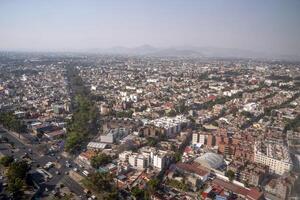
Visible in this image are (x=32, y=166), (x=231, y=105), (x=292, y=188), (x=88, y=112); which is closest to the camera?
(x=292, y=188)

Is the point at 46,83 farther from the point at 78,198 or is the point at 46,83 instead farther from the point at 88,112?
the point at 78,198

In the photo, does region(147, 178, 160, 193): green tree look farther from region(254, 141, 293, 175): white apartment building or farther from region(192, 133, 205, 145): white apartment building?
region(192, 133, 205, 145): white apartment building

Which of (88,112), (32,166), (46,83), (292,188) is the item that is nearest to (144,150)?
(32,166)

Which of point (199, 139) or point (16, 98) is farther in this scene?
point (16, 98)

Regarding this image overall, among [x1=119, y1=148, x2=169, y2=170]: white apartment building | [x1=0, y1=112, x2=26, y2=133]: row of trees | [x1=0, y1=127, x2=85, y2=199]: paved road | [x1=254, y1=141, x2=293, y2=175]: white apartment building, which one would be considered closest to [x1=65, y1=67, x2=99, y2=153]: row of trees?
[x1=0, y1=127, x2=85, y2=199]: paved road

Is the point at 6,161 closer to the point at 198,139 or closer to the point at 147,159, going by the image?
the point at 147,159

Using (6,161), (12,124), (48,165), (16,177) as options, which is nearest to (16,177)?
(16,177)

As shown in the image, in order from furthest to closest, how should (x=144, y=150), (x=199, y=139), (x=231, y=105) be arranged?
1. (x=231, y=105)
2. (x=199, y=139)
3. (x=144, y=150)
